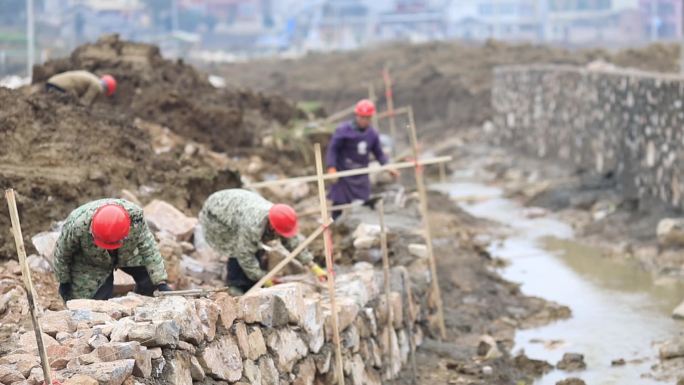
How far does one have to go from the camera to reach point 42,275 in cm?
951

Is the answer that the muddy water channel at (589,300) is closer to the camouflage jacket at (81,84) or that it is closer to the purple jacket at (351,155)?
the purple jacket at (351,155)

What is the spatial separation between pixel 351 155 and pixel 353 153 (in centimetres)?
4

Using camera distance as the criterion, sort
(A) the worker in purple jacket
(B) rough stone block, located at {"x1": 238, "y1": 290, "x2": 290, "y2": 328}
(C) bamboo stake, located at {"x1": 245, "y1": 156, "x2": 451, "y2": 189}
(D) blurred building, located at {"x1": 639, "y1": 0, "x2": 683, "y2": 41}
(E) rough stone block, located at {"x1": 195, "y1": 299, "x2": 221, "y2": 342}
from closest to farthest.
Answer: (E) rough stone block, located at {"x1": 195, "y1": 299, "x2": 221, "y2": 342}, (B) rough stone block, located at {"x1": 238, "y1": 290, "x2": 290, "y2": 328}, (C) bamboo stake, located at {"x1": 245, "y1": 156, "x2": 451, "y2": 189}, (A) the worker in purple jacket, (D) blurred building, located at {"x1": 639, "y1": 0, "x2": 683, "y2": 41}

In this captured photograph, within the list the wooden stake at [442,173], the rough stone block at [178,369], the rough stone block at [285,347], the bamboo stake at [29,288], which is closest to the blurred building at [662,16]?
the wooden stake at [442,173]

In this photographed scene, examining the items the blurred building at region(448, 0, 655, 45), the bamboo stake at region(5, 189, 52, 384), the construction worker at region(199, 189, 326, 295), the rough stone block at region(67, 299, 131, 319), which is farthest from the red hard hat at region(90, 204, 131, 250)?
the blurred building at region(448, 0, 655, 45)

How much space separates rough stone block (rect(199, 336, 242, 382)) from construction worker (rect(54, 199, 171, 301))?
941 millimetres

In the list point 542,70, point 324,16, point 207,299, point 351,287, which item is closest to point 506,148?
point 542,70

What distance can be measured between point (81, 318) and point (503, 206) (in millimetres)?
15693

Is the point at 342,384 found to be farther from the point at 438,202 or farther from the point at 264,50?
the point at 264,50

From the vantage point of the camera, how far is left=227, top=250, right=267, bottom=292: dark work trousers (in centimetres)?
994

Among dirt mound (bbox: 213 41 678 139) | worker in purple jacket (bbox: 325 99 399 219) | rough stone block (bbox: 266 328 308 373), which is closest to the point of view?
rough stone block (bbox: 266 328 308 373)

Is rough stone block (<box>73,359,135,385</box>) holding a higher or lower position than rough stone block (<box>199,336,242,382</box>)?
higher

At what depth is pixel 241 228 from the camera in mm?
9875

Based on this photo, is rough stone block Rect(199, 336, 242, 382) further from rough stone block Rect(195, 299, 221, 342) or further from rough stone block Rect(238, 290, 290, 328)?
rough stone block Rect(238, 290, 290, 328)
